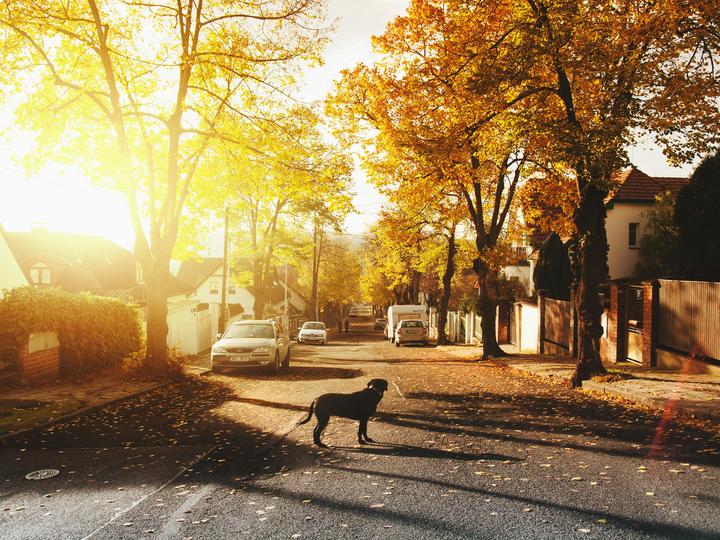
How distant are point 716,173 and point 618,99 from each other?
10077mm

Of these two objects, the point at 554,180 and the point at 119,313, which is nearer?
the point at 119,313

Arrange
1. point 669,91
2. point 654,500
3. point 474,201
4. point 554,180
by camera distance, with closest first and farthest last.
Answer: point 654,500
point 669,91
point 554,180
point 474,201

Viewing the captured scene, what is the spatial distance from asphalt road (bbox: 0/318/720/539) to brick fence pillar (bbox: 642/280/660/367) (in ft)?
22.4

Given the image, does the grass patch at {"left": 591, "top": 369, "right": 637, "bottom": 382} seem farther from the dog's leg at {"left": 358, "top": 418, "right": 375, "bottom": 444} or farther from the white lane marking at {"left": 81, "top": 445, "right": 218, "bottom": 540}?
the white lane marking at {"left": 81, "top": 445, "right": 218, "bottom": 540}

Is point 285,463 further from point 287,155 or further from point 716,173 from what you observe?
point 716,173

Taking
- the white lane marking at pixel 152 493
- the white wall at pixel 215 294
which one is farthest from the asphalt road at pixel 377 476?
the white wall at pixel 215 294

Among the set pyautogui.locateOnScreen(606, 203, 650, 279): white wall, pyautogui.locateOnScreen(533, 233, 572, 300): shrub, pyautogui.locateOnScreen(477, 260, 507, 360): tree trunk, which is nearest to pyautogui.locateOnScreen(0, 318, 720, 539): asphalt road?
pyautogui.locateOnScreen(477, 260, 507, 360): tree trunk

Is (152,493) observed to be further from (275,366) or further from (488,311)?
(488,311)

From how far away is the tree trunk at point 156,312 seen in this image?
1641cm

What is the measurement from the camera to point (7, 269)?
89.7 feet

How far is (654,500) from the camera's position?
17.7ft

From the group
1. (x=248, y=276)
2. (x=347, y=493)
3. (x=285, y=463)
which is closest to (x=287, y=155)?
(x=285, y=463)

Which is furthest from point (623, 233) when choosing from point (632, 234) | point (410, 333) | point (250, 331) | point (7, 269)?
point (7, 269)

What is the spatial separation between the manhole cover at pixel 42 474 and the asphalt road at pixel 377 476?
117mm
